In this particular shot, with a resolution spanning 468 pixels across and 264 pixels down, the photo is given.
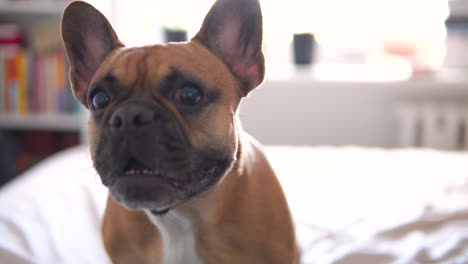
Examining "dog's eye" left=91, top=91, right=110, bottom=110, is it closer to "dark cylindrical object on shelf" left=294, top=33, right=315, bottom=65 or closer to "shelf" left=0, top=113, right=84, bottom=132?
"shelf" left=0, top=113, right=84, bottom=132

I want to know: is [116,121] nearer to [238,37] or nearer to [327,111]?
[238,37]

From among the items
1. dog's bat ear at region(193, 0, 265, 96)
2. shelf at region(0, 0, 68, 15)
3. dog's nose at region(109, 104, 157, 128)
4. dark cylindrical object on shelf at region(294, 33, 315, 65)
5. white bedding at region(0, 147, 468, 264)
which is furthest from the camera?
dark cylindrical object on shelf at region(294, 33, 315, 65)

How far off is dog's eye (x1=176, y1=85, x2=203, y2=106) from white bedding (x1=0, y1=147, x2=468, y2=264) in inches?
9.4

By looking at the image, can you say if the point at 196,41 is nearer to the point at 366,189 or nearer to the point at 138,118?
the point at 138,118

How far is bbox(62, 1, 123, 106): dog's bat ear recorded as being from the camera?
2.28 feet

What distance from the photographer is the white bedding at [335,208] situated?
927 millimetres

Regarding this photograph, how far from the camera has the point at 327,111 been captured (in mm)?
2195

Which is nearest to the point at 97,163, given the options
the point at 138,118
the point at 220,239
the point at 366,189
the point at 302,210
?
the point at 138,118

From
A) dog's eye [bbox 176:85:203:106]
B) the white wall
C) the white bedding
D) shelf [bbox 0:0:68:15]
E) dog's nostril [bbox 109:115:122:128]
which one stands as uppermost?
shelf [bbox 0:0:68:15]

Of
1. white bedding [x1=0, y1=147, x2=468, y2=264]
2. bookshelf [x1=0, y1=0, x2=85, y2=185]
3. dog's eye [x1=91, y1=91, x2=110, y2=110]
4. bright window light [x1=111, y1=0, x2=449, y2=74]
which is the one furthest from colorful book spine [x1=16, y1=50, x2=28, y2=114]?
dog's eye [x1=91, y1=91, x2=110, y2=110]

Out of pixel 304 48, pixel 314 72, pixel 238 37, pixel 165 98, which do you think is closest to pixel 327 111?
pixel 314 72

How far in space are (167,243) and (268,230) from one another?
0.14 meters

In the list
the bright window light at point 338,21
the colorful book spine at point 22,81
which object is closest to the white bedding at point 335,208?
the colorful book spine at point 22,81

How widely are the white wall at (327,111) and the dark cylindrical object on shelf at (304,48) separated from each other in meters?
0.10
